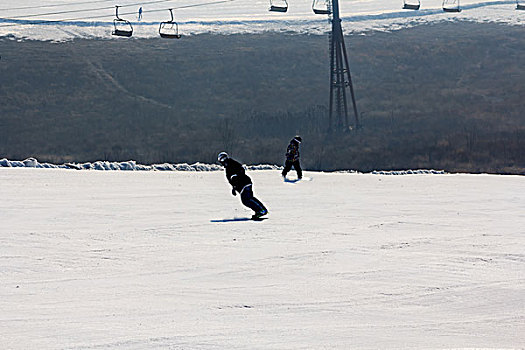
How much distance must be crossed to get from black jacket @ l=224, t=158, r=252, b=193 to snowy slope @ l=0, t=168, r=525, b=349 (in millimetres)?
850

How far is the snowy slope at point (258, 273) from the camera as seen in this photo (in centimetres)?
771

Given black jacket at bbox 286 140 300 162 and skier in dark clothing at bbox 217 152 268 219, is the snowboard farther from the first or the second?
skier in dark clothing at bbox 217 152 268 219

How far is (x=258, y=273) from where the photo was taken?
10609mm

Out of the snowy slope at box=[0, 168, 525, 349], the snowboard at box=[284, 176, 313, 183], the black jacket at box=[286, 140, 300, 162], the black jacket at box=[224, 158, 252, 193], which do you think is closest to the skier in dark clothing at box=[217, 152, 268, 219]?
the black jacket at box=[224, 158, 252, 193]

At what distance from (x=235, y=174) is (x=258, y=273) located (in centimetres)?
520

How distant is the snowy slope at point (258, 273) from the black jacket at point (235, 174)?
85 centimetres

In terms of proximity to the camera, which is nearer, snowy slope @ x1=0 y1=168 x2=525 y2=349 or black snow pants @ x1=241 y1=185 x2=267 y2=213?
snowy slope @ x1=0 y1=168 x2=525 y2=349

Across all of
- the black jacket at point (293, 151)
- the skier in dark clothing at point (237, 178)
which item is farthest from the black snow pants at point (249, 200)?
the black jacket at point (293, 151)

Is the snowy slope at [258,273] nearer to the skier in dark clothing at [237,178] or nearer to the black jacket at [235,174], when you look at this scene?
the skier in dark clothing at [237,178]

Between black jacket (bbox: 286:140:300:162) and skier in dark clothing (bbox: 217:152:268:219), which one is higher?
skier in dark clothing (bbox: 217:152:268:219)

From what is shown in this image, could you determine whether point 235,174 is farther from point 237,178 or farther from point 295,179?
point 295,179

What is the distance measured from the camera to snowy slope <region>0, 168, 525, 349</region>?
771 centimetres

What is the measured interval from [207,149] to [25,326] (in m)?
46.0

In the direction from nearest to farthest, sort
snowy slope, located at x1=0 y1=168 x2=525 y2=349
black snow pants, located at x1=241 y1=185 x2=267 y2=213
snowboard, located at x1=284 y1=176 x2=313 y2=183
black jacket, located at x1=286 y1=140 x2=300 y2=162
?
snowy slope, located at x1=0 y1=168 x2=525 y2=349 → black snow pants, located at x1=241 y1=185 x2=267 y2=213 → black jacket, located at x1=286 y1=140 x2=300 y2=162 → snowboard, located at x1=284 y1=176 x2=313 y2=183
